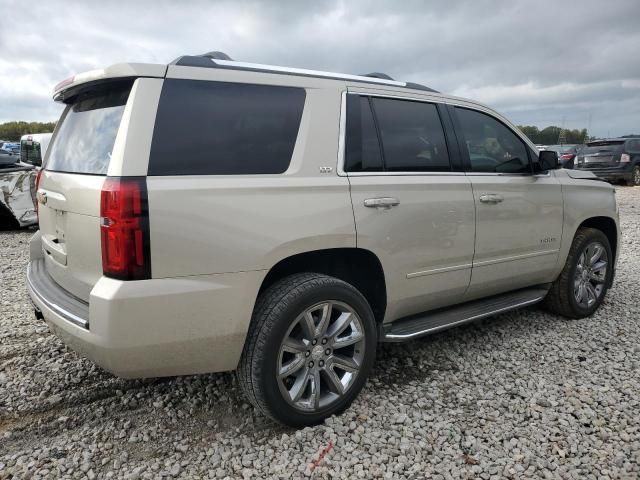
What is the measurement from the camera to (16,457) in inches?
96.3

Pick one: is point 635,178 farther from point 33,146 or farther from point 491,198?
point 33,146

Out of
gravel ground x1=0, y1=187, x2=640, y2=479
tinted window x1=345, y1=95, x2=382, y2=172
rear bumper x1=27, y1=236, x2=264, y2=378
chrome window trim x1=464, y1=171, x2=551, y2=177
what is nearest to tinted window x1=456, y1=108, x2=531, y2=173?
chrome window trim x1=464, y1=171, x2=551, y2=177

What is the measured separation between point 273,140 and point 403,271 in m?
1.11

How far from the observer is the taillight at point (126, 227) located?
7.00 ft

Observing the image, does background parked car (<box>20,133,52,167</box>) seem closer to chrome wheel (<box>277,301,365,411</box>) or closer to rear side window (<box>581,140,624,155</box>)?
chrome wheel (<box>277,301,365,411</box>)

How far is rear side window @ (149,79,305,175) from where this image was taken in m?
2.29

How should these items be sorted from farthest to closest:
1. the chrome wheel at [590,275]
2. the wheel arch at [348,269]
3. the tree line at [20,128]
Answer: the tree line at [20,128], the chrome wheel at [590,275], the wheel arch at [348,269]

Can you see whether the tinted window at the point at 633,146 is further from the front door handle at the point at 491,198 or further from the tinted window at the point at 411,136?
the tinted window at the point at 411,136

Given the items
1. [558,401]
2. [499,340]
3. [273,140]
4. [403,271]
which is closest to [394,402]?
[403,271]

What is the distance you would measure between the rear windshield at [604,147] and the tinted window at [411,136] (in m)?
15.8

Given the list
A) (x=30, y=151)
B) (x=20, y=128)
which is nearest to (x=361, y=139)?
(x=30, y=151)

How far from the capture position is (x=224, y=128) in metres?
2.45

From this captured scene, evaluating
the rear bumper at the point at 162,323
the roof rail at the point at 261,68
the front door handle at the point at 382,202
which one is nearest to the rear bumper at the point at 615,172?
the roof rail at the point at 261,68

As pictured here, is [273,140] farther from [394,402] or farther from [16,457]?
[16,457]
